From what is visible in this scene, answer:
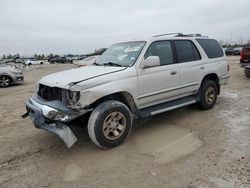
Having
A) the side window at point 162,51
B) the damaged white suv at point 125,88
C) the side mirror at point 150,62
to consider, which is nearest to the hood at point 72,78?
the damaged white suv at point 125,88

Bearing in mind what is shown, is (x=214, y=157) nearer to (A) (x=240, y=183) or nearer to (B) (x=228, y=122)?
(A) (x=240, y=183)

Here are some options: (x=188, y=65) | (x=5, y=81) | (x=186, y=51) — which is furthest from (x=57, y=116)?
(x=5, y=81)

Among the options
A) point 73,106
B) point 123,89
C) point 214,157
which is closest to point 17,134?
point 73,106

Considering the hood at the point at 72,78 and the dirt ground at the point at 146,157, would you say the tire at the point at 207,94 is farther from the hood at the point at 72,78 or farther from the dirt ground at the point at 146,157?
the hood at the point at 72,78

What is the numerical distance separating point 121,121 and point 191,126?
168 cm

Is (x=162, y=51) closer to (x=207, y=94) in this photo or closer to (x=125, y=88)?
(x=125, y=88)

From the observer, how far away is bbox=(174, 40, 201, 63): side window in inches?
241

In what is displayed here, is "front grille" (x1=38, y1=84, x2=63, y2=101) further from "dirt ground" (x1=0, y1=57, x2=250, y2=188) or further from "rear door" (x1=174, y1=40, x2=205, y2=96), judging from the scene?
"rear door" (x1=174, y1=40, x2=205, y2=96)

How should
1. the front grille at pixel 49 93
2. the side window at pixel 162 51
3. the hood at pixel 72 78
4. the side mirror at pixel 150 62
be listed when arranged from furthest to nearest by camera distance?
the side window at pixel 162 51 → the side mirror at pixel 150 62 → the front grille at pixel 49 93 → the hood at pixel 72 78

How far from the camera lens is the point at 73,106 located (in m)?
4.48

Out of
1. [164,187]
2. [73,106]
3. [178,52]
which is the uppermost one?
[178,52]

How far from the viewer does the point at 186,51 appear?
6.34 meters

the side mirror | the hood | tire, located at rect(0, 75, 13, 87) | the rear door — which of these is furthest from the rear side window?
tire, located at rect(0, 75, 13, 87)

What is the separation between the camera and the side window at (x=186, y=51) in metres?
6.12
